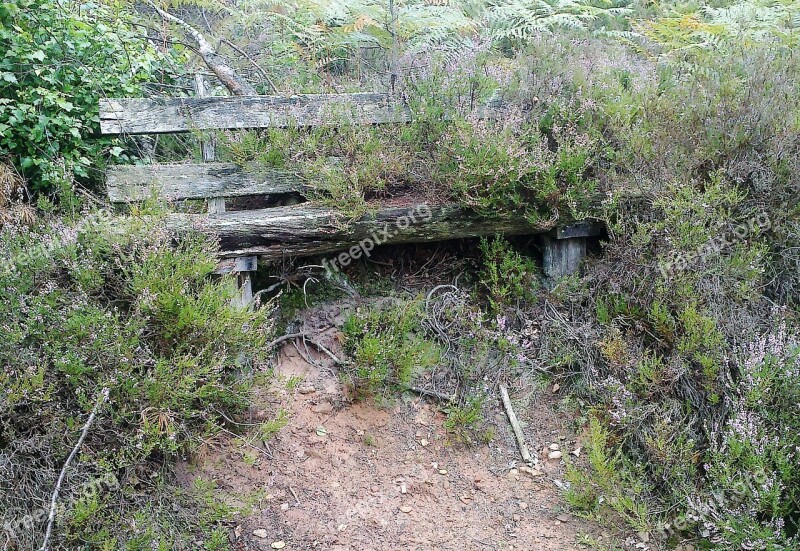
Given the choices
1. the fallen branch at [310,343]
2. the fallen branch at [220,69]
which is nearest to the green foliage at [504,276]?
the fallen branch at [310,343]

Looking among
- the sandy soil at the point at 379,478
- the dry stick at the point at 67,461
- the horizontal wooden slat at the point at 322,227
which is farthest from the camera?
the horizontal wooden slat at the point at 322,227

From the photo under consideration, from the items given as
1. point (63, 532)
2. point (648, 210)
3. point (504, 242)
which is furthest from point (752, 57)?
point (63, 532)

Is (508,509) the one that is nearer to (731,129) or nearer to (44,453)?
(44,453)

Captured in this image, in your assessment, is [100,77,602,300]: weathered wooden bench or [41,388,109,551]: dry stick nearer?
[41,388,109,551]: dry stick

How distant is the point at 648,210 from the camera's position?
4.38 meters

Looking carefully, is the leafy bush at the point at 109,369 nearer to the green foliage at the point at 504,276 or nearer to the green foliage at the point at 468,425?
the green foliage at the point at 468,425

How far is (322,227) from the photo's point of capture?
422 cm

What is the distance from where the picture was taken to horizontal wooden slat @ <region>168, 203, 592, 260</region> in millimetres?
4125

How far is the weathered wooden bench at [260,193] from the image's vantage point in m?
4.17

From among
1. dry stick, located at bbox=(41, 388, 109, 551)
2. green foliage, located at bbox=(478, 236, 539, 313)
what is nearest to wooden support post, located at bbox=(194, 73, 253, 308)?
dry stick, located at bbox=(41, 388, 109, 551)

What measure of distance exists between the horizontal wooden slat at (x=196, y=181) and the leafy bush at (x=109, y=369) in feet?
1.93

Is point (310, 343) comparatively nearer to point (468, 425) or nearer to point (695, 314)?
point (468, 425)

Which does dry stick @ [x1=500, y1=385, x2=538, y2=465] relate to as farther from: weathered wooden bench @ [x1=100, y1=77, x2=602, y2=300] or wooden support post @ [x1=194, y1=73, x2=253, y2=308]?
wooden support post @ [x1=194, y1=73, x2=253, y2=308]

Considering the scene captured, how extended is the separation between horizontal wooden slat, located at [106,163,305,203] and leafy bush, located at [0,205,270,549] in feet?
1.93
